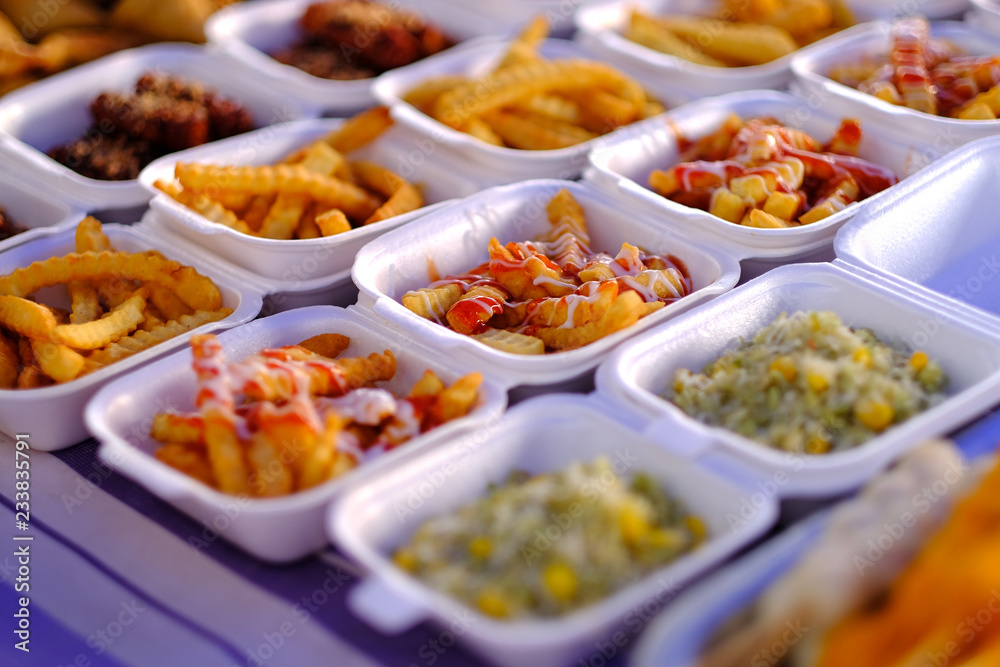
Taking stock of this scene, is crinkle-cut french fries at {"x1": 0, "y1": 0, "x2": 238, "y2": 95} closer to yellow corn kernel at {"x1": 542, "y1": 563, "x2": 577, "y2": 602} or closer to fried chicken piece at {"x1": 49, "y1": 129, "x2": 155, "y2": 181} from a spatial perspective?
fried chicken piece at {"x1": 49, "y1": 129, "x2": 155, "y2": 181}

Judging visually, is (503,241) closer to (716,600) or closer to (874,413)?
(874,413)

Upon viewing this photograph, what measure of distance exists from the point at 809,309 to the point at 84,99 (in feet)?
7.68

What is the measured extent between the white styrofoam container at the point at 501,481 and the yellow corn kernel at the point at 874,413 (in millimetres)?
277

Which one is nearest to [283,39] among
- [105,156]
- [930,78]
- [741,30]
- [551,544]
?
[105,156]

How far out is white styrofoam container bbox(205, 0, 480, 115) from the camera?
304 cm

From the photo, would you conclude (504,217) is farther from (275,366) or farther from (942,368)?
(942,368)

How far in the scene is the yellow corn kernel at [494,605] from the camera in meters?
1.35

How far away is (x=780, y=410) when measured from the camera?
168cm

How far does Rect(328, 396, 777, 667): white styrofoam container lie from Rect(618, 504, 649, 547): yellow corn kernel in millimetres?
57

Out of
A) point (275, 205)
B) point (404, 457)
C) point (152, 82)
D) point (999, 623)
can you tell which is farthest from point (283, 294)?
point (999, 623)

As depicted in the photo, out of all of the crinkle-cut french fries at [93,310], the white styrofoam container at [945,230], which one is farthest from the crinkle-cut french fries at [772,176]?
the crinkle-cut french fries at [93,310]

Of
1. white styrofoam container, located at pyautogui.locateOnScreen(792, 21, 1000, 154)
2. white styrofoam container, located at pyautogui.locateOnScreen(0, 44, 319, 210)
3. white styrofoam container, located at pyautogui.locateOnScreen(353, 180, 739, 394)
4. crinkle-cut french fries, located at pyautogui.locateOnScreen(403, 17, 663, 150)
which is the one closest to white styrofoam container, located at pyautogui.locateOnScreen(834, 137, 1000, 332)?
white styrofoam container, located at pyautogui.locateOnScreen(792, 21, 1000, 154)

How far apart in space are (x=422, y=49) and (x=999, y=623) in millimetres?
2693

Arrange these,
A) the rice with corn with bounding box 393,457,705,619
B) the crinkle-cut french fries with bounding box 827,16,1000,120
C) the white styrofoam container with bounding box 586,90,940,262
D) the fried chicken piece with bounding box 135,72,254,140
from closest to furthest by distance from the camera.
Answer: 1. the rice with corn with bounding box 393,457,705,619
2. the white styrofoam container with bounding box 586,90,940,262
3. the crinkle-cut french fries with bounding box 827,16,1000,120
4. the fried chicken piece with bounding box 135,72,254,140
